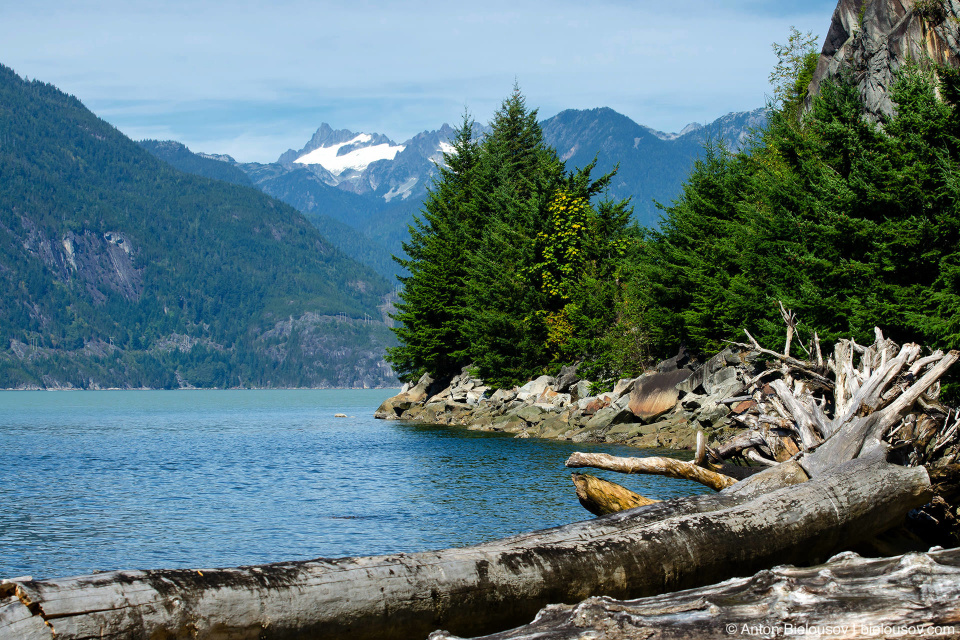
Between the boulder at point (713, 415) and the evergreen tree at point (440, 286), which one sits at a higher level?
the evergreen tree at point (440, 286)

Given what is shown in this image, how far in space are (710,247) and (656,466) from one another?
26.8m

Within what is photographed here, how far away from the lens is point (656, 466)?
13.0 m

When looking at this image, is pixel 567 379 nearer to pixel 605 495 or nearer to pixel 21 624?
pixel 605 495

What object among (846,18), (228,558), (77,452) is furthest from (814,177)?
(77,452)

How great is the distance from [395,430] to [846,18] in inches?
1268

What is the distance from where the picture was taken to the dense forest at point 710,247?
23.4 m

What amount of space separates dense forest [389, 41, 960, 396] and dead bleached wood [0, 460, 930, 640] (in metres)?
14.5

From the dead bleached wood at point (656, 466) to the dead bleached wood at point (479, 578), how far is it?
3122mm

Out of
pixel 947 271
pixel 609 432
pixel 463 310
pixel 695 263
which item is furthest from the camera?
pixel 463 310

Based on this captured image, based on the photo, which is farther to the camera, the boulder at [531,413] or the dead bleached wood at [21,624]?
the boulder at [531,413]

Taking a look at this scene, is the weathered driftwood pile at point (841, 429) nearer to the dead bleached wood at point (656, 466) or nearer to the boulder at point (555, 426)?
the dead bleached wood at point (656, 466)

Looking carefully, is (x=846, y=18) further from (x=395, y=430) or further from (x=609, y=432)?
(x=395, y=430)

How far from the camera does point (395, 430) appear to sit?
4997 cm

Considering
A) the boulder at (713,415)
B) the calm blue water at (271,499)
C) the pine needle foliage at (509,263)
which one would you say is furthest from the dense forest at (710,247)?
the calm blue water at (271,499)
